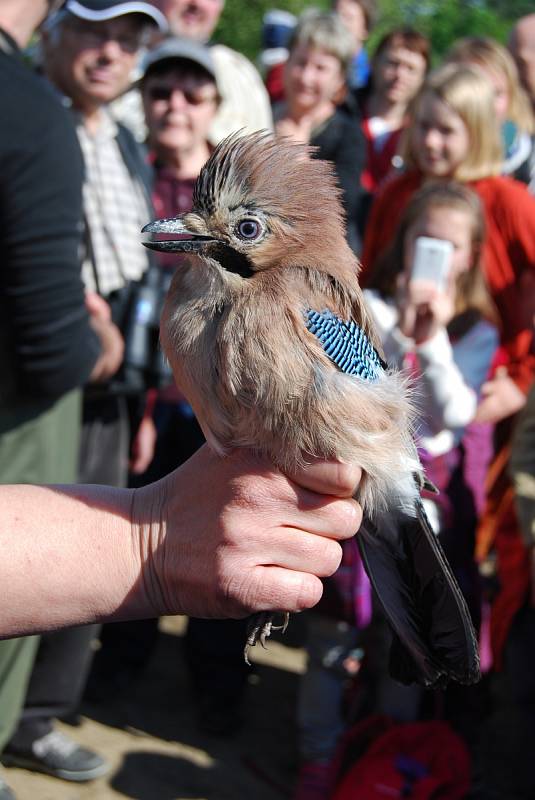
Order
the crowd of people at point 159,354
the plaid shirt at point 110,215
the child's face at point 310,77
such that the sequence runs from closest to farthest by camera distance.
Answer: the crowd of people at point 159,354
the plaid shirt at point 110,215
the child's face at point 310,77

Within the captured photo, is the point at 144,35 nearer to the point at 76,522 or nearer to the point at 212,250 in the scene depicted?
the point at 212,250

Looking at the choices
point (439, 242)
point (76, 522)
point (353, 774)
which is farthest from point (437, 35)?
point (76, 522)

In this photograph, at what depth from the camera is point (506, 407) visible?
459 centimetres

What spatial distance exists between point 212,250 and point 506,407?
2.76 meters

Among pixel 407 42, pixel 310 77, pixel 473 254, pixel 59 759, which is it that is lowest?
pixel 59 759

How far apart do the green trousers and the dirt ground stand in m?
1.11

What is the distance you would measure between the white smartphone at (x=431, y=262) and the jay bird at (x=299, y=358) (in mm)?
1634

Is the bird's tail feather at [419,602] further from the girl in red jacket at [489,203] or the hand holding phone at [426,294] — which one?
the girl in red jacket at [489,203]

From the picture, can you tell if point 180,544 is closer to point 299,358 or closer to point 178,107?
point 299,358

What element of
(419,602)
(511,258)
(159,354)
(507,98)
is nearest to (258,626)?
(419,602)

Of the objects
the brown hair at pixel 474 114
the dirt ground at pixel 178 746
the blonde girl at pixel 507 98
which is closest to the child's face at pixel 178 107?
the brown hair at pixel 474 114

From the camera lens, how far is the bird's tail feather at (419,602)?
7.03 feet

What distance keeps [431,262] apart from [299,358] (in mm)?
2038

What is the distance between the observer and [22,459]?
314 centimetres
